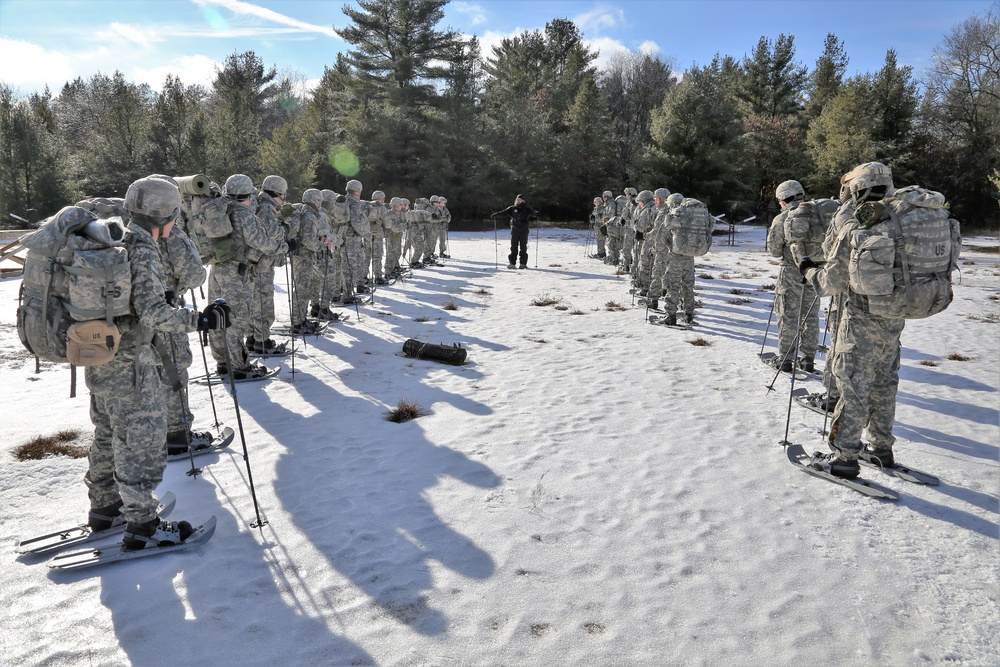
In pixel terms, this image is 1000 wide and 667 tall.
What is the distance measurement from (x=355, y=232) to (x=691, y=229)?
7.06m

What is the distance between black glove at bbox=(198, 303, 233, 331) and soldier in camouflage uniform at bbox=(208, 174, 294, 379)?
3394mm

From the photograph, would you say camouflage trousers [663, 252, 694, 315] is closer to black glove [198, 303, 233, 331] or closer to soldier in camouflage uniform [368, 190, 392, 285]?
soldier in camouflage uniform [368, 190, 392, 285]

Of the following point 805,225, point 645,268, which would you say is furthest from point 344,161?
point 805,225

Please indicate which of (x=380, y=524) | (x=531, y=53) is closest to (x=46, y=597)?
(x=380, y=524)

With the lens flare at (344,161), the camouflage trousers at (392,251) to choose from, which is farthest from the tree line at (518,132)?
the camouflage trousers at (392,251)

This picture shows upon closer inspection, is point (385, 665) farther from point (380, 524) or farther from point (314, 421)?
point (314, 421)

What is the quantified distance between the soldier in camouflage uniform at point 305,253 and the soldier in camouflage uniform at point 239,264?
1.92 m

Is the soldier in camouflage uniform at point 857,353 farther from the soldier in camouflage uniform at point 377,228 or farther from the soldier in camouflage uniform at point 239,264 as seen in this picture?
the soldier in camouflage uniform at point 377,228

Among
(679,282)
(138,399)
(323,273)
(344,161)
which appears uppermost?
(344,161)

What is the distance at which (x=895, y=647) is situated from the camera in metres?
3.26

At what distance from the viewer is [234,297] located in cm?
757

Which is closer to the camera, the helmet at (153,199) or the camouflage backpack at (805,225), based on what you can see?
the helmet at (153,199)

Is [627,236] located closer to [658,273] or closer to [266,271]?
[658,273]

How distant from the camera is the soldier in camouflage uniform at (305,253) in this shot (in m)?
9.73
